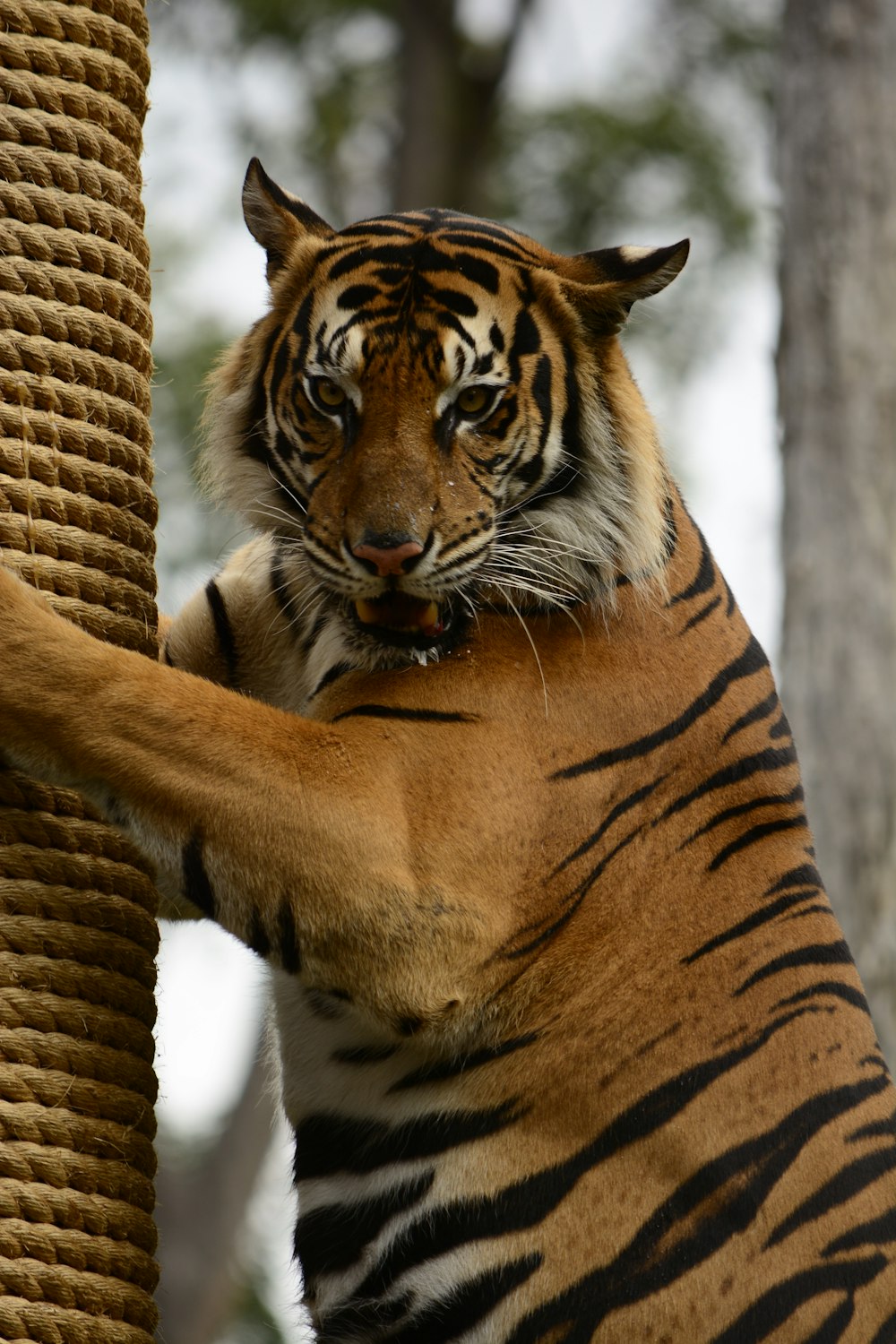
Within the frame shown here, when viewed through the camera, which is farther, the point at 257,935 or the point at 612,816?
the point at 612,816

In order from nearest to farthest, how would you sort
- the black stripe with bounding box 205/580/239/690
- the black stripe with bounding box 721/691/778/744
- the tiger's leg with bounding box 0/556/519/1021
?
the tiger's leg with bounding box 0/556/519/1021
the black stripe with bounding box 721/691/778/744
the black stripe with bounding box 205/580/239/690

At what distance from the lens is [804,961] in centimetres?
309

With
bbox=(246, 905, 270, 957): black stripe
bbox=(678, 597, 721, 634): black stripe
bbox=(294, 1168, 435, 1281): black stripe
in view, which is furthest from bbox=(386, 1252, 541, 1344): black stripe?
bbox=(678, 597, 721, 634): black stripe

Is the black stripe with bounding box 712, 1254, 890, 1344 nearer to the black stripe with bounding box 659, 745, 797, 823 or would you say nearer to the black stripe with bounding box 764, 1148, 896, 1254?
the black stripe with bounding box 764, 1148, 896, 1254

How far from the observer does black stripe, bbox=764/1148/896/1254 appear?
289 centimetres

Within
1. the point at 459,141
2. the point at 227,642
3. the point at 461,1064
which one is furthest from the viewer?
the point at 459,141

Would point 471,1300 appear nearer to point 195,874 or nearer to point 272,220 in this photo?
point 195,874

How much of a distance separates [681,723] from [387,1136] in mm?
895

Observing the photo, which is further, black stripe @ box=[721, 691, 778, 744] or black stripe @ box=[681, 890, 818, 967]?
black stripe @ box=[721, 691, 778, 744]

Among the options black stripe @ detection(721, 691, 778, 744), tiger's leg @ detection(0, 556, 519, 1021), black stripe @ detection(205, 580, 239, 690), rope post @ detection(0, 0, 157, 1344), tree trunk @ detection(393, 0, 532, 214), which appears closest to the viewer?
rope post @ detection(0, 0, 157, 1344)

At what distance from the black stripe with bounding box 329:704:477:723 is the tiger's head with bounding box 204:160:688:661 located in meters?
0.13

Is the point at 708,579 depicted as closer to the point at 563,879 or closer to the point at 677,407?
the point at 563,879

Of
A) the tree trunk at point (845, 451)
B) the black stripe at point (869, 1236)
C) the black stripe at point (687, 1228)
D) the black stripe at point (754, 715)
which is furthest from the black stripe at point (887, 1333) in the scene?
the tree trunk at point (845, 451)

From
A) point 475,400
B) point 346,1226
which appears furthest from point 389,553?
point 346,1226
